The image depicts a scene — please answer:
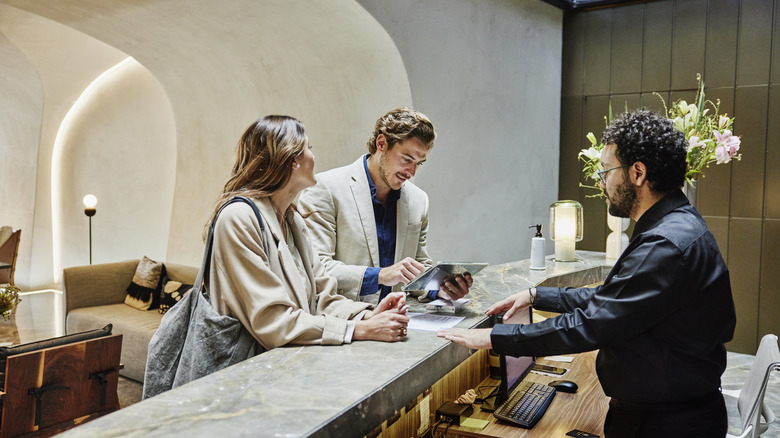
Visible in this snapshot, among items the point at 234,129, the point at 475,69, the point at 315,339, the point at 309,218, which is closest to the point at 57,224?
the point at 234,129

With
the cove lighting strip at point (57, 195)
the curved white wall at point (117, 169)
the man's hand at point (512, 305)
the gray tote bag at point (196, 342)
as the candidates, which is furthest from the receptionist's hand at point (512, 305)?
the cove lighting strip at point (57, 195)

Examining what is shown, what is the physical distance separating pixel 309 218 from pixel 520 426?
117cm

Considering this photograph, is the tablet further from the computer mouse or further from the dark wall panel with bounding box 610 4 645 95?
the dark wall panel with bounding box 610 4 645 95

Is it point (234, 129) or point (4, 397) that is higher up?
point (234, 129)

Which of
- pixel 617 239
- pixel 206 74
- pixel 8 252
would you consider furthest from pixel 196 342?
pixel 8 252

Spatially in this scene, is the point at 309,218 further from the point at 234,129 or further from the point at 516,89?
the point at 234,129

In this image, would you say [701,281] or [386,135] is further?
[386,135]

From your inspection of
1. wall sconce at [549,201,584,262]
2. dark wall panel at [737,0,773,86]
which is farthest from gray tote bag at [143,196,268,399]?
dark wall panel at [737,0,773,86]

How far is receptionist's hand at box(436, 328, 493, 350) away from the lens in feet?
5.78

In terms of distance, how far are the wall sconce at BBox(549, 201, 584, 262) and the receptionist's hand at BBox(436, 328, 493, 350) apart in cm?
227

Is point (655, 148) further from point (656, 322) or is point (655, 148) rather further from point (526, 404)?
point (526, 404)

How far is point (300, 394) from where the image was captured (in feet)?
4.17

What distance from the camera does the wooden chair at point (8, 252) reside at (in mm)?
9094

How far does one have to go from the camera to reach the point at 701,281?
5.32 ft
